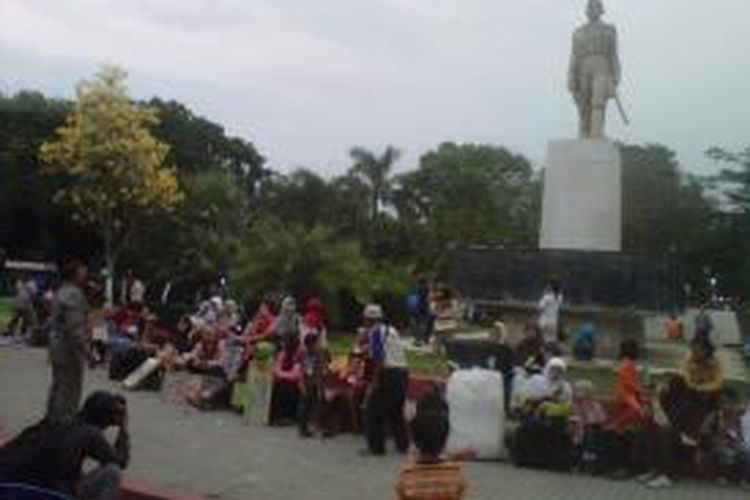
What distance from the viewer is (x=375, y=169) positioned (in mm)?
72125

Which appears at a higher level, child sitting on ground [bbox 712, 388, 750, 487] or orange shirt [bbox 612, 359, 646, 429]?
orange shirt [bbox 612, 359, 646, 429]

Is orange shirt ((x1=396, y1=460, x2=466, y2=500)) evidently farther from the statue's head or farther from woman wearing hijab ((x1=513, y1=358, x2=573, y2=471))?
the statue's head

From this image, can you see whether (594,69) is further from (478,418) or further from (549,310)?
(478,418)

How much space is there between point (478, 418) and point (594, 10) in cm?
1285

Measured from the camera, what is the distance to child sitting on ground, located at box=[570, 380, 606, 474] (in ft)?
51.5

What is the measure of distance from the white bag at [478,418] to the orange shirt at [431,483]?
8.65 metres

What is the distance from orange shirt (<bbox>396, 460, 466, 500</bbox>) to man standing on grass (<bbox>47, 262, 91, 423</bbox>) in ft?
24.9

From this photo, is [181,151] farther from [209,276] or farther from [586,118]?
[586,118]

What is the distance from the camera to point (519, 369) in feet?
59.3

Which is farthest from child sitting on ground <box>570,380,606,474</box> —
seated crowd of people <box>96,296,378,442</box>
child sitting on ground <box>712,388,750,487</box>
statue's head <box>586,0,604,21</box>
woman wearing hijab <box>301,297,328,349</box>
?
statue's head <box>586,0,604,21</box>

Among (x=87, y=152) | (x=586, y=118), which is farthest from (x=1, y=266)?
(x=586, y=118)

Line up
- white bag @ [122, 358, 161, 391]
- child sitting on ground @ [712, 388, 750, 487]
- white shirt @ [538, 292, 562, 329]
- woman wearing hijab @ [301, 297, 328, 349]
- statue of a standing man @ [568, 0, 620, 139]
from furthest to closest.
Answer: statue of a standing man @ [568, 0, 620, 139] → white shirt @ [538, 292, 562, 329] → white bag @ [122, 358, 161, 391] → woman wearing hijab @ [301, 297, 328, 349] → child sitting on ground @ [712, 388, 750, 487]

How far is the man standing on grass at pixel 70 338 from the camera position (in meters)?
14.8

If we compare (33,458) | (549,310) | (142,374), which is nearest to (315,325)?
(142,374)
